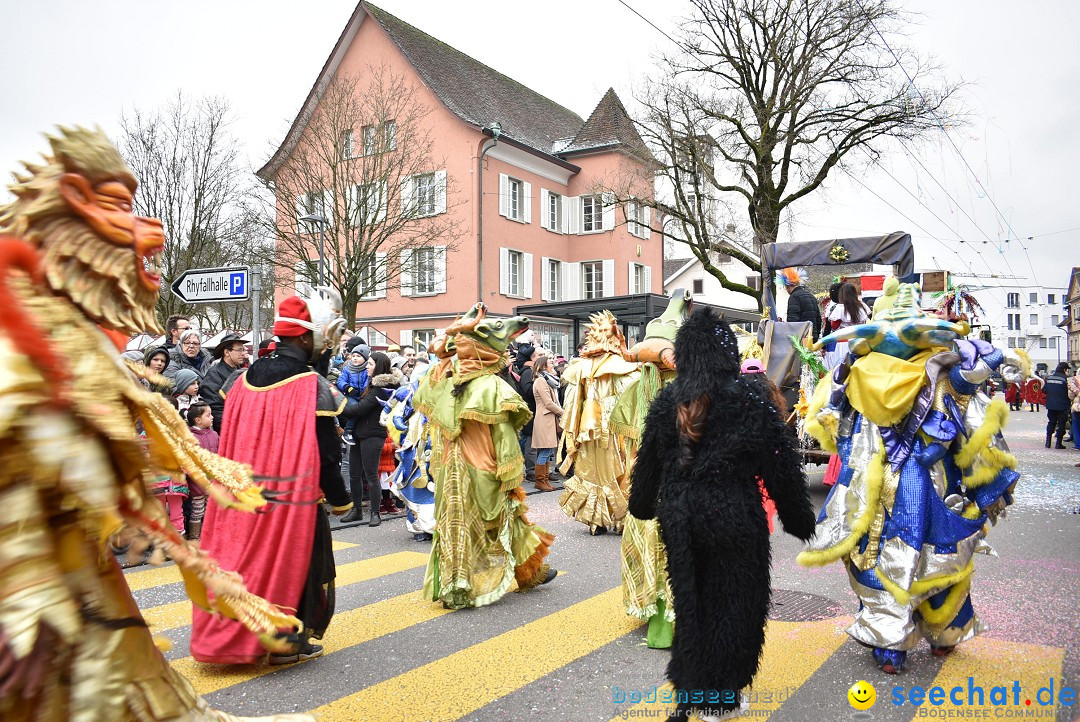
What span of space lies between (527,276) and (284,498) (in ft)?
83.6

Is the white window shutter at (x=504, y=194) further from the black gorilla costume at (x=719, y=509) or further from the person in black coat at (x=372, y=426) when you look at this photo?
the black gorilla costume at (x=719, y=509)

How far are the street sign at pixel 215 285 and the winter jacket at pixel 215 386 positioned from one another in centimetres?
80

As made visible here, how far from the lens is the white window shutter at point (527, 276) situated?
29.4 meters

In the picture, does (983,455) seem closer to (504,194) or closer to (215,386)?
(215,386)

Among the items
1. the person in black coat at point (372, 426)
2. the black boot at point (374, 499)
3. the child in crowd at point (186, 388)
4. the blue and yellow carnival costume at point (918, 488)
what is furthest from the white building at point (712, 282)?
the blue and yellow carnival costume at point (918, 488)

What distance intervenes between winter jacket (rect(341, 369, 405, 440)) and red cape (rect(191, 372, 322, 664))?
4.74 m

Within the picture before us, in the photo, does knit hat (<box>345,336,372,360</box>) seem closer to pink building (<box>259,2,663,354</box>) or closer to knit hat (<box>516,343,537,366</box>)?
knit hat (<box>516,343,537,366</box>)

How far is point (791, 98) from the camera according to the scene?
74.1ft

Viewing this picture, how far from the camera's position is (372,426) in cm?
941

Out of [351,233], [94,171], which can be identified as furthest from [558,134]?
[94,171]

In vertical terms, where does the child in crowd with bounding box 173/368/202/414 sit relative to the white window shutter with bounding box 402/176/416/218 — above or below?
below

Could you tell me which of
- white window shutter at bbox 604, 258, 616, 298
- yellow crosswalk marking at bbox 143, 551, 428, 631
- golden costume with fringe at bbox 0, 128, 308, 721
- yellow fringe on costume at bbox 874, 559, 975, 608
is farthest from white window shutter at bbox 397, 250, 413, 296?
golden costume with fringe at bbox 0, 128, 308, 721

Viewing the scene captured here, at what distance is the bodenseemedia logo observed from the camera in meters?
3.85

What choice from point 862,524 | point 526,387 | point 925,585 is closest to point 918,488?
point 862,524
